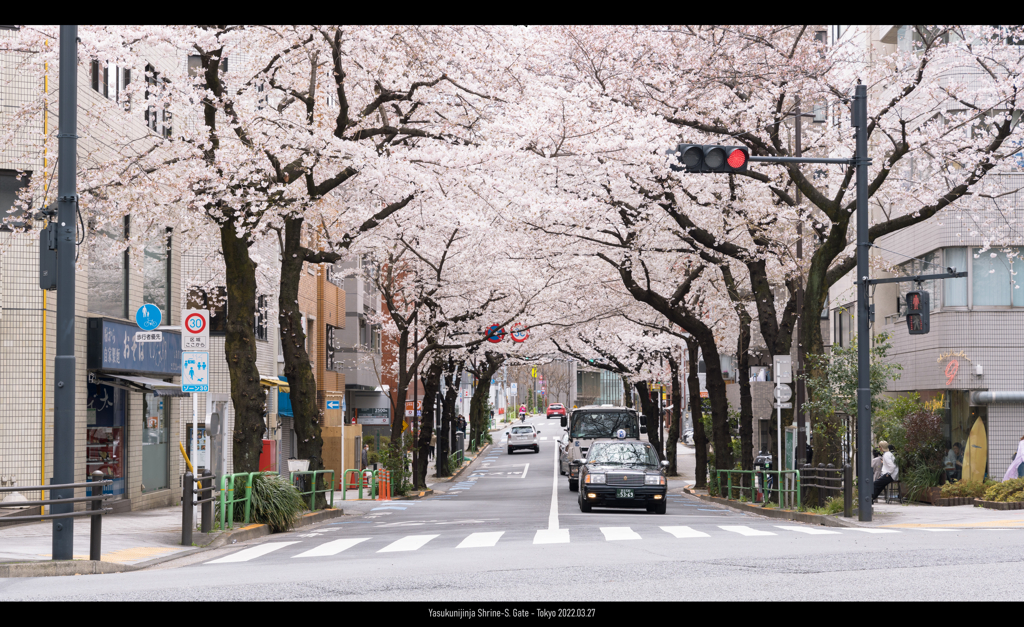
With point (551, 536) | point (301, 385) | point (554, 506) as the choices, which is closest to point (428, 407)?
point (554, 506)

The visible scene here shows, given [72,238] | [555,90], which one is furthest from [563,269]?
[72,238]

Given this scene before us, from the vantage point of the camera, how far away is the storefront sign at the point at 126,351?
21359 mm

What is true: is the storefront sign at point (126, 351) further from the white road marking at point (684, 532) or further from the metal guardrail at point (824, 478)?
the metal guardrail at point (824, 478)

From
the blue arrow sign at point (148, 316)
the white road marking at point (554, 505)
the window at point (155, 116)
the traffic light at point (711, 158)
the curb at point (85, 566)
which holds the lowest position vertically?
the white road marking at point (554, 505)

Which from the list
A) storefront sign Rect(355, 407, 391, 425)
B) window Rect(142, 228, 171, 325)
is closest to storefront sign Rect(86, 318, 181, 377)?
window Rect(142, 228, 171, 325)

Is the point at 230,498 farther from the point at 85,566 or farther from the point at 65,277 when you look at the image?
the point at 65,277

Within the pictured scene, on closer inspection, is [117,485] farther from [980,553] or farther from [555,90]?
[980,553]

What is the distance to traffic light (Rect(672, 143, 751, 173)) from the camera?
16312 mm

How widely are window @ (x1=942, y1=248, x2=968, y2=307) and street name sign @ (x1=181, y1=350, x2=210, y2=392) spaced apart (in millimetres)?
20406

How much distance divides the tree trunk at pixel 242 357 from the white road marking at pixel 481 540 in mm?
4471

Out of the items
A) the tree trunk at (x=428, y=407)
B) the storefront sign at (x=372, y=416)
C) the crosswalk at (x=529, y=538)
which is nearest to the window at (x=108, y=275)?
the crosswalk at (x=529, y=538)

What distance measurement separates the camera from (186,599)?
8539mm

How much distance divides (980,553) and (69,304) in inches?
417

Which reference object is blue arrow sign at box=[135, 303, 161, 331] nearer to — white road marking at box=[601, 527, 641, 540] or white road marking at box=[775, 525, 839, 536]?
white road marking at box=[601, 527, 641, 540]
